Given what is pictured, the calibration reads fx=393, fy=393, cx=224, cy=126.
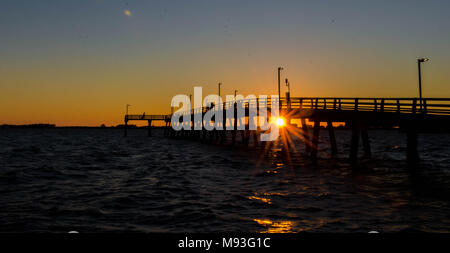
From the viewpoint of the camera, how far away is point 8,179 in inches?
794

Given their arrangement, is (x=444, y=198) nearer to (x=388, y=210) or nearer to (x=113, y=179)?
(x=388, y=210)

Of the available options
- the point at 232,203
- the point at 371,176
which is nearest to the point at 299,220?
the point at 232,203

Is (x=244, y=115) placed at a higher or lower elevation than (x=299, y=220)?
higher

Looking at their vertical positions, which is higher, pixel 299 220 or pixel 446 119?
pixel 446 119

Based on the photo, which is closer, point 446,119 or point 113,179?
point 113,179

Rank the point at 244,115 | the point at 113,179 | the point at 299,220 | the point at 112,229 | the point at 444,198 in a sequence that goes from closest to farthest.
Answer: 1. the point at 112,229
2. the point at 299,220
3. the point at 444,198
4. the point at 113,179
5. the point at 244,115

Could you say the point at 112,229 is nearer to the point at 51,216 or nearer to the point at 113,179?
the point at 51,216

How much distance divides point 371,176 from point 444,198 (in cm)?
654

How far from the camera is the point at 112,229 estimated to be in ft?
32.6

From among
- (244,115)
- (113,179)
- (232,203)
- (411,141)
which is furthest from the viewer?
(244,115)

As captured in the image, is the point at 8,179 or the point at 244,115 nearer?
the point at 8,179
